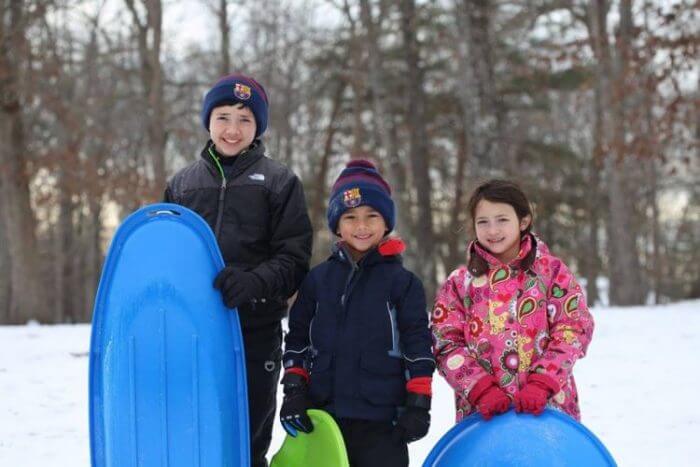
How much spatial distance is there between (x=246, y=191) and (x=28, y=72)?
11.6m

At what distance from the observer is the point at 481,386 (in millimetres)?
2592

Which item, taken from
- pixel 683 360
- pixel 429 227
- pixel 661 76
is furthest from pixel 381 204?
pixel 429 227

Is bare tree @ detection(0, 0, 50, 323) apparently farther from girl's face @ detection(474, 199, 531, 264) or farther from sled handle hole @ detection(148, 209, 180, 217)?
girl's face @ detection(474, 199, 531, 264)

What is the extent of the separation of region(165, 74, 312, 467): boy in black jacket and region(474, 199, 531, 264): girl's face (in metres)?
0.69

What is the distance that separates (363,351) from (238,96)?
113 centimetres

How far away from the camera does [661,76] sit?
10.0 meters

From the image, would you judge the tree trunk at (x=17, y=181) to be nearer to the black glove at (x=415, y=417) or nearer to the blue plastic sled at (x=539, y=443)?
the black glove at (x=415, y=417)

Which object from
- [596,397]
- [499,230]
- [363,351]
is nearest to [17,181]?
[596,397]

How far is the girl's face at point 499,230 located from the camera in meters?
2.74

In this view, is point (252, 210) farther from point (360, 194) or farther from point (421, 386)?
point (421, 386)

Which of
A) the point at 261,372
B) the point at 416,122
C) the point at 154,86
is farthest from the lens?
the point at 416,122

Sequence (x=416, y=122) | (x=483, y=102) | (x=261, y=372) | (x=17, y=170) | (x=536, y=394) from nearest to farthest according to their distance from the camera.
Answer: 1. (x=536, y=394)
2. (x=261, y=372)
3. (x=483, y=102)
4. (x=17, y=170)
5. (x=416, y=122)

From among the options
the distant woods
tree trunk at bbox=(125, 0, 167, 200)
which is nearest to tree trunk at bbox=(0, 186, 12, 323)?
the distant woods

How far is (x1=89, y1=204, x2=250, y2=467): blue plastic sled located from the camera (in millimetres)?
2615
